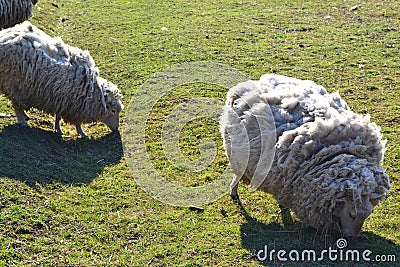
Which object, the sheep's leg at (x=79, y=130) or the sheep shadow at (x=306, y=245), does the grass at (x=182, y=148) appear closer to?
the sheep shadow at (x=306, y=245)

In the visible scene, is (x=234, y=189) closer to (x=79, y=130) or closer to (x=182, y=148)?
(x=182, y=148)

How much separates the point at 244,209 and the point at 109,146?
2.86 m

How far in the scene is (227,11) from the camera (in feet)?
55.7

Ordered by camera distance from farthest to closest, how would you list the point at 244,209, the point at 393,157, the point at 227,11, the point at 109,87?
1. the point at 227,11
2. the point at 109,87
3. the point at 393,157
4. the point at 244,209

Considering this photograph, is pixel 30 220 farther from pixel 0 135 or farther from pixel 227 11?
pixel 227 11

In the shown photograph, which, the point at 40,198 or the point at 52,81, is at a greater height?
the point at 52,81

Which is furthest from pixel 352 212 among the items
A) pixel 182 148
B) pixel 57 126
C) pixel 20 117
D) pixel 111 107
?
pixel 20 117

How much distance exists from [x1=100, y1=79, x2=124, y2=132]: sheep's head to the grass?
0.68 feet

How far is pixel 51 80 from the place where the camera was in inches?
341

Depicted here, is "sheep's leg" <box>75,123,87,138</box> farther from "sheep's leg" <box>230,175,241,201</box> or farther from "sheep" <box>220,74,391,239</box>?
"sheep" <box>220,74,391,239</box>

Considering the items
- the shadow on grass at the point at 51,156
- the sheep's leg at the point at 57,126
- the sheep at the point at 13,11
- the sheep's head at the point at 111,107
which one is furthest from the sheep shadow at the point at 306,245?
the sheep at the point at 13,11

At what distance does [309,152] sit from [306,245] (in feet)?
3.18

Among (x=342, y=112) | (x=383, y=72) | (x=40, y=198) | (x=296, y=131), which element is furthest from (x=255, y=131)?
(x=383, y=72)

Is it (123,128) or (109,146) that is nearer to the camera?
(109,146)
